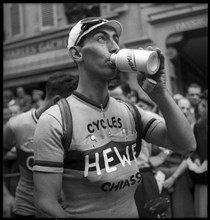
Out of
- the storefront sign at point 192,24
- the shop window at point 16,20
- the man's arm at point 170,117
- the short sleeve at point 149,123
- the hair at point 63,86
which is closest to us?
the man's arm at point 170,117

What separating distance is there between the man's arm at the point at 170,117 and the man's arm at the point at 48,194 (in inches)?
23.1

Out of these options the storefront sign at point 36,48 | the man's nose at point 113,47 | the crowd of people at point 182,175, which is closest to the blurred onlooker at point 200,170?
the crowd of people at point 182,175

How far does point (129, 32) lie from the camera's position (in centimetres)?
959

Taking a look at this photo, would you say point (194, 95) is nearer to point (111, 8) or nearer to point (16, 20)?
point (111, 8)

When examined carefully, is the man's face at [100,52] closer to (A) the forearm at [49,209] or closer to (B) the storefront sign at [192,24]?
(A) the forearm at [49,209]

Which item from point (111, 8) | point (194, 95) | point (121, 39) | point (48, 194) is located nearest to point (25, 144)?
point (48, 194)

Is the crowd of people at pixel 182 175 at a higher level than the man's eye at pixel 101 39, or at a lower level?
lower

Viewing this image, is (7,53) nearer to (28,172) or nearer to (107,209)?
(28,172)

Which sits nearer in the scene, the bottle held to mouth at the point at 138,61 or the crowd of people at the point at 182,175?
the bottle held to mouth at the point at 138,61

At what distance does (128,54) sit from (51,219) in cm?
83

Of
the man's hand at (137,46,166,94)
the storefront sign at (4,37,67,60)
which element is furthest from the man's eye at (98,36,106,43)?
the storefront sign at (4,37,67,60)

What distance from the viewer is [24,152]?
9.41 feet

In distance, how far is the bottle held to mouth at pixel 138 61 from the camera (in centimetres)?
158

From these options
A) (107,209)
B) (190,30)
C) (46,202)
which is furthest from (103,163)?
(190,30)
